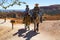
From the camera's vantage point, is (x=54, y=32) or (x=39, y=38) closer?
(x=39, y=38)

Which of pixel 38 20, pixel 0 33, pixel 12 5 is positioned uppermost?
pixel 12 5

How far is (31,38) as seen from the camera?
1603 cm

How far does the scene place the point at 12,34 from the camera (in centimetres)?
1856

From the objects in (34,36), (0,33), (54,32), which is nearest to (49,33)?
(54,32)

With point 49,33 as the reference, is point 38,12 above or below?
above

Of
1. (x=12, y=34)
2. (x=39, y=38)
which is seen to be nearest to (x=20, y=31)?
(x=12, y=34)

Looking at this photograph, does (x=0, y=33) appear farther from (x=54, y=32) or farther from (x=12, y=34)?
(x=54, y=32)

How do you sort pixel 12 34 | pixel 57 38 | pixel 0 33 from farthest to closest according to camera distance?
pixel 0 33
pixel 12 34
pixel 57 38

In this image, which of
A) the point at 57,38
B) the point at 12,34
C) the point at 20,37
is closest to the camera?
the point at 57,38

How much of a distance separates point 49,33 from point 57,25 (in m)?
2.35

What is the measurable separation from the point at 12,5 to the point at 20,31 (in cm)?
258

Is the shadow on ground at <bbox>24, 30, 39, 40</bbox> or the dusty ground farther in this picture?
the shadow on ground at <bbox>24, 30, 39, 40</bbox>

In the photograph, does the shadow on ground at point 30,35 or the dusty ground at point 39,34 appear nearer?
the dusty ground at point 39,34

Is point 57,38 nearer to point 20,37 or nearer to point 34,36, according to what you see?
point 34,36
